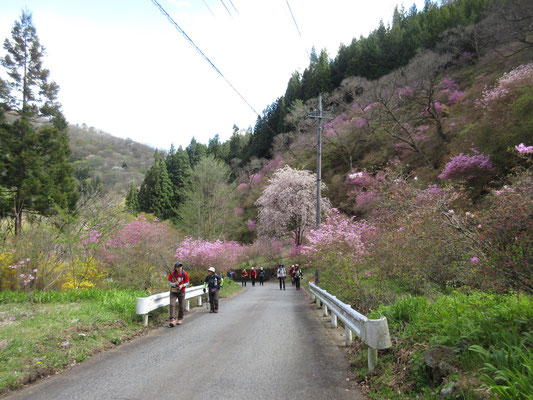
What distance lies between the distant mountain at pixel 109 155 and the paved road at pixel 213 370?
72.6 meters

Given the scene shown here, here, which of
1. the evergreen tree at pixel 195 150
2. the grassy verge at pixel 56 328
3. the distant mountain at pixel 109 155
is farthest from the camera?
the distant mountain at pixel 109 155

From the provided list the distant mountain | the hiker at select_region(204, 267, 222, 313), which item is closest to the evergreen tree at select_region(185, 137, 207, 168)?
the distant mountain

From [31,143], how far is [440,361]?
23.3m

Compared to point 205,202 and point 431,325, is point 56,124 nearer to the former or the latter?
point 205,202

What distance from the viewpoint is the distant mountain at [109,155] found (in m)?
80.0

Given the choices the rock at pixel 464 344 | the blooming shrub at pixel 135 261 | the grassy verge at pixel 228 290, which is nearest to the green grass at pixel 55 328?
the blooming shrub at pixel 135 261

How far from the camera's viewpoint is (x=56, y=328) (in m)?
6.40

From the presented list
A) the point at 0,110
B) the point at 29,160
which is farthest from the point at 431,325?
the point at 0,110

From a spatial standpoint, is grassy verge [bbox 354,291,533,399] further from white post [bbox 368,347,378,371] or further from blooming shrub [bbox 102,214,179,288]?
blooming shrub [bbox 102,214,179,288]

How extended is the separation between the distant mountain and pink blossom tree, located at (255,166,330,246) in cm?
4880

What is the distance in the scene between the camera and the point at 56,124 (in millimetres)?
21594

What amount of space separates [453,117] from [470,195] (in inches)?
590

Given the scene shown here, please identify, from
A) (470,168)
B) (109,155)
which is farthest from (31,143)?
(109,155)

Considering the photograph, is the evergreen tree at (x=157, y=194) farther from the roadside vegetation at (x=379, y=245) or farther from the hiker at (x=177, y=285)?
the hiker at (x=177, y=285)
